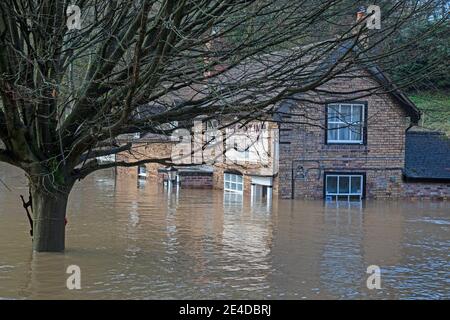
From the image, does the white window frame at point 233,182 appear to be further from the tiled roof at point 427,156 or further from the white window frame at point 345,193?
the tiled roof at point 427,156

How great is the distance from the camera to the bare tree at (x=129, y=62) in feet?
32.2

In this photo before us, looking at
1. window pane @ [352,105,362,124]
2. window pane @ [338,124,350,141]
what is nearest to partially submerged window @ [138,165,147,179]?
window pane @ [338,124,350,141]

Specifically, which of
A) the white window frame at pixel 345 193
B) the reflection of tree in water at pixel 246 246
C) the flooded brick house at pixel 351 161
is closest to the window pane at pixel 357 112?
the flooded brick house at pixel 351 161

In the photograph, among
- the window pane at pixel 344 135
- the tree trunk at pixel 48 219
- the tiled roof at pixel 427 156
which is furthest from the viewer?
the tiled roof at pixel 427 156

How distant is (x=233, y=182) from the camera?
1046 inches

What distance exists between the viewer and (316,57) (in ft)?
34.6

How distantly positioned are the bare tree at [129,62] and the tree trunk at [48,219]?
20 mm

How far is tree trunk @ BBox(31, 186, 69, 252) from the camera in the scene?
38.5ft

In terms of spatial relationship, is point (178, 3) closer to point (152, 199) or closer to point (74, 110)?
point (74, 110)

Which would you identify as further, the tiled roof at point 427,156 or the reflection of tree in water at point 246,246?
the tiled roof at point 427,156

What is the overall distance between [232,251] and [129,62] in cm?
462

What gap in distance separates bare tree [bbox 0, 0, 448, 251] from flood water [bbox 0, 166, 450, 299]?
1637mm

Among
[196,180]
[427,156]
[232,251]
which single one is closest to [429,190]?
[427,156]

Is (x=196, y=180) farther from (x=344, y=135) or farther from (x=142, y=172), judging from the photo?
(x=344, y=135)
